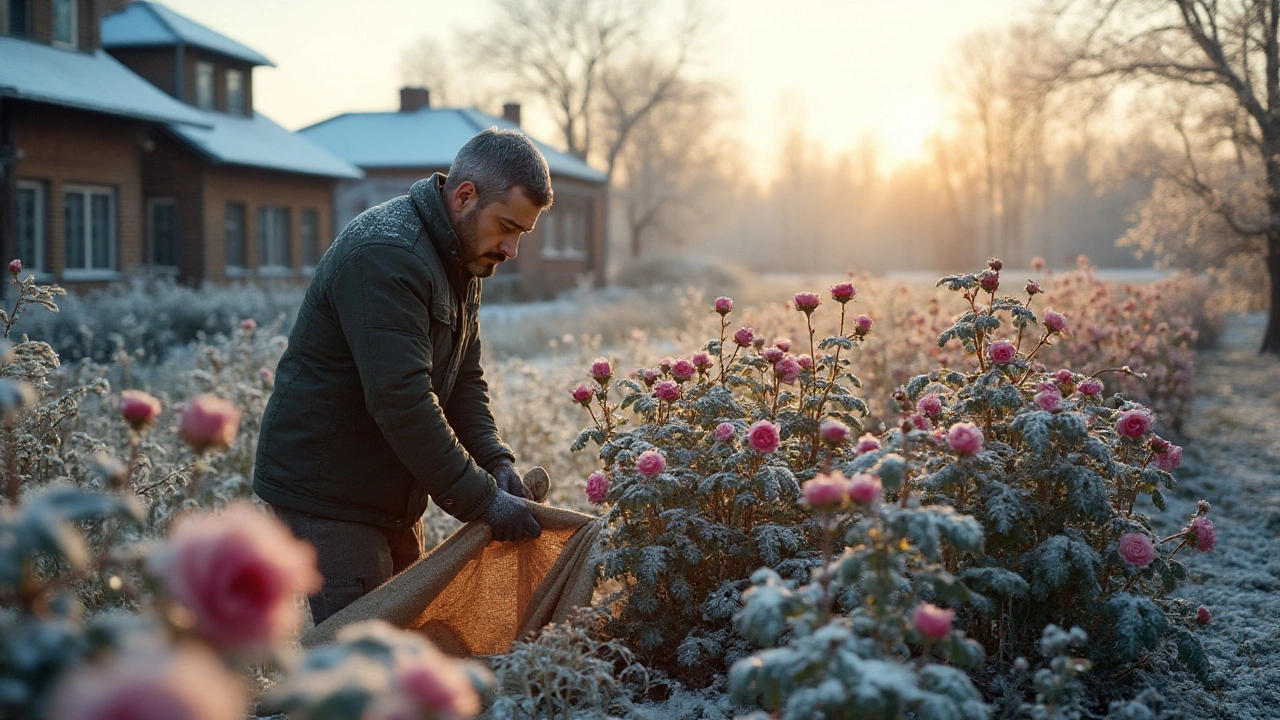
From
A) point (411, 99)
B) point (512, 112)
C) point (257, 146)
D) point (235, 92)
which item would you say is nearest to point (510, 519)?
point (257, 146)

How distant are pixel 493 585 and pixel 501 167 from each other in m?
1.46

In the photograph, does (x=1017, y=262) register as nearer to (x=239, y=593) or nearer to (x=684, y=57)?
(x=684, y=57)

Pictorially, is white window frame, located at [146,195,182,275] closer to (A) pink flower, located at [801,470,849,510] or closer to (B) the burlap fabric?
(B) the burlap fabric

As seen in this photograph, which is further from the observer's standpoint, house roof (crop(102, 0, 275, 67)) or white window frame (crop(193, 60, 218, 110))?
white window frame (crop(193, 60, 218, 110))

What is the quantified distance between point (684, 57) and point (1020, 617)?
134ft

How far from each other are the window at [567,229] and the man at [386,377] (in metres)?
26.7

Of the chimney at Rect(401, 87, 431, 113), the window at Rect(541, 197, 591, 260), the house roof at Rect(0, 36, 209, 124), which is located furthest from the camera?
the window at Rect(541, 197, 591, 260)

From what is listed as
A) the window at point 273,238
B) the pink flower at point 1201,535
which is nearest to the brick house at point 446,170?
the window at point 273,238

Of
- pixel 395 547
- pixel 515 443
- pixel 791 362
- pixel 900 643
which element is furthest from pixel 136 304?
pixel 900 643

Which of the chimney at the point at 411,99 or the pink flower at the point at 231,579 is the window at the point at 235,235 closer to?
the chimney at the point at 411,99

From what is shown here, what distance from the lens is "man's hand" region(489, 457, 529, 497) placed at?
11.6 feet

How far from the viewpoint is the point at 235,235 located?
65.0 feet

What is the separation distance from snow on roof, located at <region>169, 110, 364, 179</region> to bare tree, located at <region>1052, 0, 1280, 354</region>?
14.5m

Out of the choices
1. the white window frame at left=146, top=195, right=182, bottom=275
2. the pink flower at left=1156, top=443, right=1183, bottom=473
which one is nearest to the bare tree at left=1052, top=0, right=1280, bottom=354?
the pink flower at left=1156, top=443, right=1183, bottom=473
